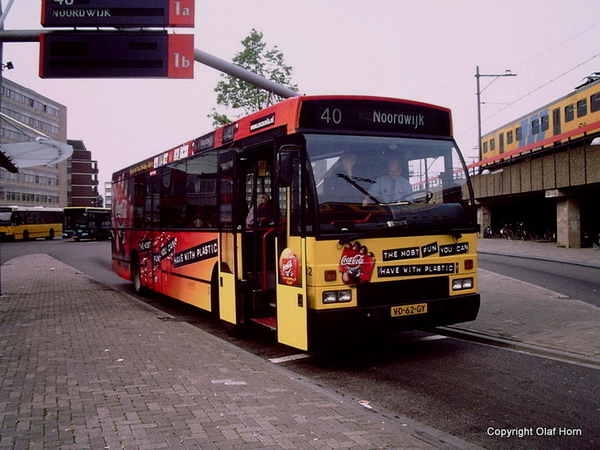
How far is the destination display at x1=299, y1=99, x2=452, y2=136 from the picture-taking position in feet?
22.9

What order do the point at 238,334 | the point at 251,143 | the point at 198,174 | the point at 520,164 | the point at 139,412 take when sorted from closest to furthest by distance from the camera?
the point at 139,412 → the point at 251,143 → the point at 238,334 → the point at 198,174 → the point at 520,164

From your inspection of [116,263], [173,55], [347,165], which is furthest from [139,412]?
[116,263]

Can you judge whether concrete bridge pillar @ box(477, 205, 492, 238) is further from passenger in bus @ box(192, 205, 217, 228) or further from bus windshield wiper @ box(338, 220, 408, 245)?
bus windshield wiper @ box(338, 220, 408, 245)

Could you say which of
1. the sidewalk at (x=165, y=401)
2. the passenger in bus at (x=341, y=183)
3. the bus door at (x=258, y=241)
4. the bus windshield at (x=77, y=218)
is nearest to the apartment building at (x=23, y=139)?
the bus windshield at (x=77, y=218)

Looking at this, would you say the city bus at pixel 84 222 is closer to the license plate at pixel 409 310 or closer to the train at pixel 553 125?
the train at pixel 553 125

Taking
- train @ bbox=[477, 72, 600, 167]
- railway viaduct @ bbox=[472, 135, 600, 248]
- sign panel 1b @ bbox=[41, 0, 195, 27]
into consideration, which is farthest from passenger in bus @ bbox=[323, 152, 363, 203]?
train @ bbox=[477, 72, 600, 167]

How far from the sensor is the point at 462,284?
7.50 metres

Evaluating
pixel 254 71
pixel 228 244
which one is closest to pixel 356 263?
pixel 228 244

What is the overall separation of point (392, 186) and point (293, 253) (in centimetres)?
143

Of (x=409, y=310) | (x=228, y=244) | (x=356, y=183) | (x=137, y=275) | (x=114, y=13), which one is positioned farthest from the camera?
(x=137, y=275)

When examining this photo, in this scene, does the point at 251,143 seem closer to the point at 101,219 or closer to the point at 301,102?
the point at 301,102

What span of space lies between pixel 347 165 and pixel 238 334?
3.52m

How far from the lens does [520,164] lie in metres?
33.4

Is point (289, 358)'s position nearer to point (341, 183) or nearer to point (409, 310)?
point (409, 310)
